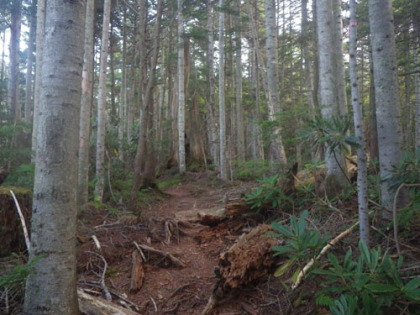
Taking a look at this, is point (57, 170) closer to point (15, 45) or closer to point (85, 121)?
point (85, 121)

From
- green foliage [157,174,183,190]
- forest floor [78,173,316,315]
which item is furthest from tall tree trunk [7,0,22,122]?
forest floor [78,173,316,315]

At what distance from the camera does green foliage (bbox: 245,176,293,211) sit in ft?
16.6

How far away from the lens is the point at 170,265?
4605 mm

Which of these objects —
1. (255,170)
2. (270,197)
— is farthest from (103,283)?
(255,170)

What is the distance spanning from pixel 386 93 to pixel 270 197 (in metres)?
2.39

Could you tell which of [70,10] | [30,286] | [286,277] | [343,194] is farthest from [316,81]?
[30,286]

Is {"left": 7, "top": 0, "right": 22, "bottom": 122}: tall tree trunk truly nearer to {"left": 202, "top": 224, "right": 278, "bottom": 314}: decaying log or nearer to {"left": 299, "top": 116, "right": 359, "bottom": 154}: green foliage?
{"left": 202, "top": 224, "right": 278, "bottom": 314}: decaying log

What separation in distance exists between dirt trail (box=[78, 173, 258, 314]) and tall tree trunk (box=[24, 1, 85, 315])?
4.30 feet

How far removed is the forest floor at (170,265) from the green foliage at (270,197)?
43cm

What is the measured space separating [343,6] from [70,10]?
12441mm

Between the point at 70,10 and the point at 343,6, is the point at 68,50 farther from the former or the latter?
the point at 343,6

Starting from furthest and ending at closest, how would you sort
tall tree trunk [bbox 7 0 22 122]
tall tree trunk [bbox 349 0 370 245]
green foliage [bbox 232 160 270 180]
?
tall tree trunk [bbox 7 0 22 122] < green foliage [bbox 232 160 270 180] < tall tree trunk [bbox 349 0 370 245]

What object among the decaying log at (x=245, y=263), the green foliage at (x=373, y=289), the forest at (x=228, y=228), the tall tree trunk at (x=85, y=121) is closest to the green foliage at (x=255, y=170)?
the forest at (x=228, y=228)

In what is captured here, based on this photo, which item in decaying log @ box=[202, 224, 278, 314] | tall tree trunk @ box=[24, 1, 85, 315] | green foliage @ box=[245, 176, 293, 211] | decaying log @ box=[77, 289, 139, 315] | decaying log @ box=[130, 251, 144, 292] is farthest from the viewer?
green foliage @ box=[245, 176, 293, 211]
